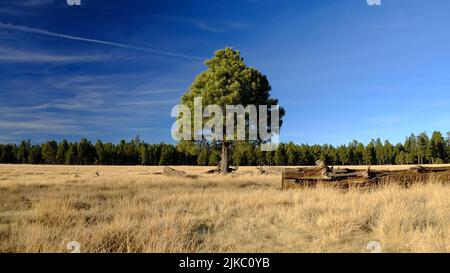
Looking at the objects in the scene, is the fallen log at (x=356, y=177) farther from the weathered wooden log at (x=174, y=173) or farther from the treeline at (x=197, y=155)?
the treeline at (x=197, y=155)

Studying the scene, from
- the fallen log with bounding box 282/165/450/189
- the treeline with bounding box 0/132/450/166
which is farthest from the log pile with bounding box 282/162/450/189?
the treeline with bounding box 0/132/450/166

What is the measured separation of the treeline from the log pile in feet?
334

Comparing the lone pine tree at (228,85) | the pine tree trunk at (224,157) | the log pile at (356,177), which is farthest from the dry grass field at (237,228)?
the pine tree trunk at (224,157)

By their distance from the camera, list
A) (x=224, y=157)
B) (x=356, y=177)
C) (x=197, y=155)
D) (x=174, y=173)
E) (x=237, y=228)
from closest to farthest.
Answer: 1. (x=237, y=228)
2. (x=356, y=177)
3. (x=174, y=173)
4. (x=224, y=157)
5. (x=197, y=155)

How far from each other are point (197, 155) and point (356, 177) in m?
117

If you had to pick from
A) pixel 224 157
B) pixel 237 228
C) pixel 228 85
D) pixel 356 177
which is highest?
pixel 228 85

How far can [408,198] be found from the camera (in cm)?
1096

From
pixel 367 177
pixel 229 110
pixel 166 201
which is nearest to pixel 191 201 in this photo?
pixel 166 201

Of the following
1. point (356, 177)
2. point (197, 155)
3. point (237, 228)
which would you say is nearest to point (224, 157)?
point (356, 177)

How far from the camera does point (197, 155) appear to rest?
427ft

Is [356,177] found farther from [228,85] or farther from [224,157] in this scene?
[224,157]

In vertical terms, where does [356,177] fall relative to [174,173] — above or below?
above

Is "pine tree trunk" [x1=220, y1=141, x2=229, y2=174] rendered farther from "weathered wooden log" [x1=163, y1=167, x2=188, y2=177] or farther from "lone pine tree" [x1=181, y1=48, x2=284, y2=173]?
"weathered wooden log" [x1=163, y1=167, x2=188, y2=177]
